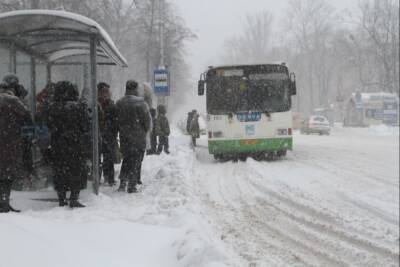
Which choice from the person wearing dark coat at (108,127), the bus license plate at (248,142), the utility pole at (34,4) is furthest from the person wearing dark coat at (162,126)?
the person wearing dark coat at (108,127)

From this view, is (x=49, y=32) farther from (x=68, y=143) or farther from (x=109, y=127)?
(x=68, y=143)

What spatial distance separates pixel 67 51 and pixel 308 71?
201 feet

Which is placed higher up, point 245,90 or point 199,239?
point 245,90

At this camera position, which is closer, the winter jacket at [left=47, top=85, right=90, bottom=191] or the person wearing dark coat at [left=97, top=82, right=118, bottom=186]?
the winter jacket at [left=47, top=85, right=90, bottom=191]

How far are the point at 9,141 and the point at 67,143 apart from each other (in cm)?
73

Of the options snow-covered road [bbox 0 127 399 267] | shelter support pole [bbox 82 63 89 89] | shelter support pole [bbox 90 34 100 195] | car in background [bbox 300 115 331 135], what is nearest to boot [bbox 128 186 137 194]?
snow-covered road [bbox 0 127 399 267]

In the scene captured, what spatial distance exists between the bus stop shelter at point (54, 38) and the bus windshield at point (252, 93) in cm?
621

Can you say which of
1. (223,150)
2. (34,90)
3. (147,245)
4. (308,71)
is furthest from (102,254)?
(308,71)

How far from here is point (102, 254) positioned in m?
4.74

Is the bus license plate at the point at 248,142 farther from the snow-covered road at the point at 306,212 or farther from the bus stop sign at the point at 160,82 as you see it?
the bus stop sign at the point at 160,82

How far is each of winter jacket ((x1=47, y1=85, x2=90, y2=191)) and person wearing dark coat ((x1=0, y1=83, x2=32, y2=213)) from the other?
414mm

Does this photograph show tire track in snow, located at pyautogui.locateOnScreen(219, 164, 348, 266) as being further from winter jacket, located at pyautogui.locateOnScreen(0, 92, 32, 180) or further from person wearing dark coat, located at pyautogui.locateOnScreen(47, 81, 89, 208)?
winter jacket, located at pyautogui.locateOnScreen(0, 92, 32, 180)

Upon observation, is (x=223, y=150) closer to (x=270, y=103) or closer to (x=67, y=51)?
(x=270, y=103)

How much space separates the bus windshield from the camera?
1585cm
